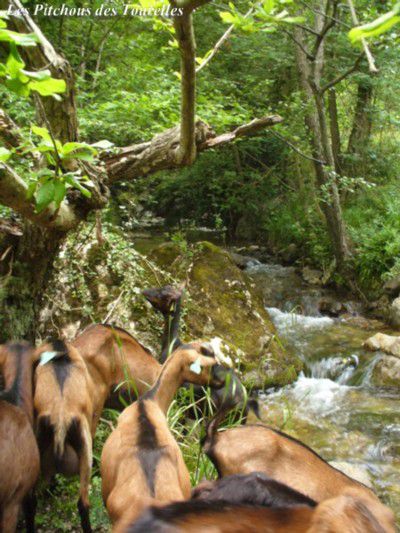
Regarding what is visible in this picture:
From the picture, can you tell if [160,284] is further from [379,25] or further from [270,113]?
[270,113]

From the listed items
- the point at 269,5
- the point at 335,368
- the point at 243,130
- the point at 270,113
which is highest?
the point at 270,113

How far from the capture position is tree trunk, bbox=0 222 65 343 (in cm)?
407

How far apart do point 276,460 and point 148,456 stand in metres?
0.83

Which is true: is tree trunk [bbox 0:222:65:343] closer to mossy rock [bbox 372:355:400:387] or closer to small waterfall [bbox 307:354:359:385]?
small waterfall [bbox 307:354:359:385]

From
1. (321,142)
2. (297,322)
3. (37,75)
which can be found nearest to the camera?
(37,75)

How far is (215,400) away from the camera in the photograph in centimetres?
416

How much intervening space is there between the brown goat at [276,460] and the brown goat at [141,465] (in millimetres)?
379

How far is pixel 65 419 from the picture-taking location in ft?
9.52

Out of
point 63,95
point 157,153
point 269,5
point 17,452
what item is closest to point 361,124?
point 157,153

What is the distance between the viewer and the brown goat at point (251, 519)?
1.33 meters

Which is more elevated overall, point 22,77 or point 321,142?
point 321,142

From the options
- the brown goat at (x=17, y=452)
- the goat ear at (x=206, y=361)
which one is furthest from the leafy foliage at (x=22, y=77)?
the goat ear at (x=206, y=361)

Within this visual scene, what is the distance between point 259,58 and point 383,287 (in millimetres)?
5813

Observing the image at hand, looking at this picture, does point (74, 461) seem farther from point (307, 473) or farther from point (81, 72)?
point (81, 72)
